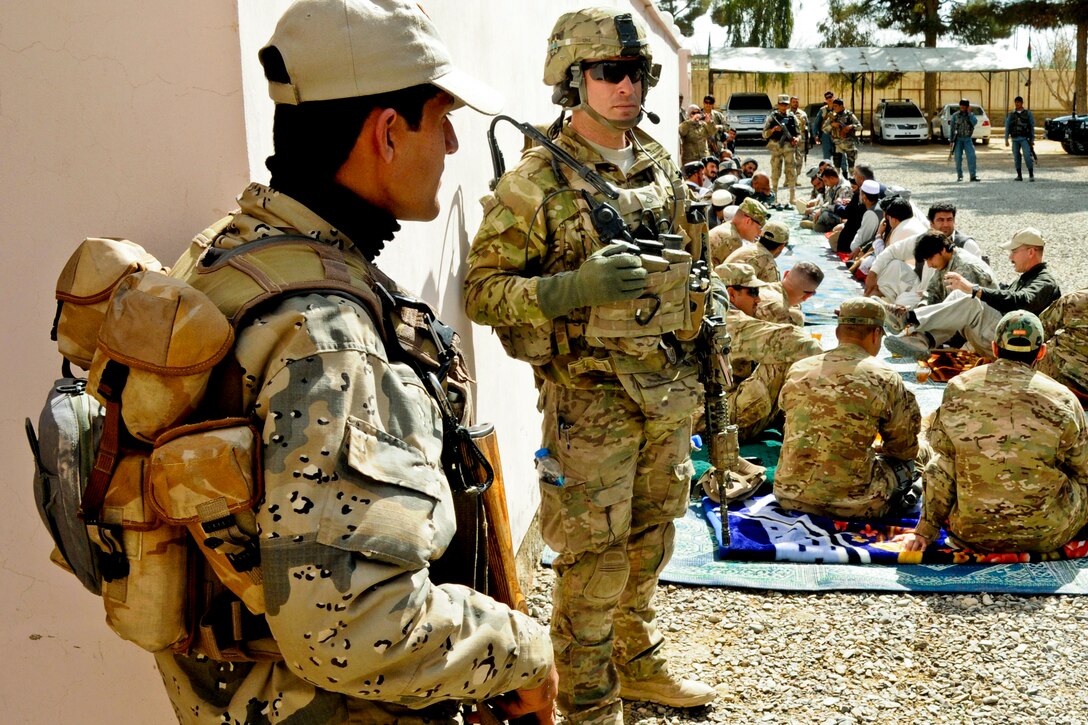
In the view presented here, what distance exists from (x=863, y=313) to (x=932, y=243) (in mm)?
3672

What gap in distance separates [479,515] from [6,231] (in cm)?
92

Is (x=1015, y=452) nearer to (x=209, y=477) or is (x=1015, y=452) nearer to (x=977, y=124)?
(x=209, y=477)

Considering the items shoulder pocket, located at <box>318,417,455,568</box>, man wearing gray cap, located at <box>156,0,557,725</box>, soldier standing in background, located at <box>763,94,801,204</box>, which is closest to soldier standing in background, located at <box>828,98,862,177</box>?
soldier standing in background, located at <box>763,94,801,204</box>

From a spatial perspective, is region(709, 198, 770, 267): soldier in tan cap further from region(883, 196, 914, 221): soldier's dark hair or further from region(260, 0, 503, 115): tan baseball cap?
region(260, 0, 503, 115): tan baseball cap

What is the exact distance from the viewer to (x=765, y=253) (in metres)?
7.46

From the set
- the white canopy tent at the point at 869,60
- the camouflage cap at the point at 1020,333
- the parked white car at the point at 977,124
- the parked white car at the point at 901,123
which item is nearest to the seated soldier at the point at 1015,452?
the camouflage cap at the point at 1020,333

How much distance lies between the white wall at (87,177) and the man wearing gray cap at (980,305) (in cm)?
632

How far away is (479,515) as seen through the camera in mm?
1630

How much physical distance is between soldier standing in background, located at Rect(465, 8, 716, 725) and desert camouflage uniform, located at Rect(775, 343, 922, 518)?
1.84 metres

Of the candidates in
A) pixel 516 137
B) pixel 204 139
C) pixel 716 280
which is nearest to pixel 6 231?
pixel 204 139

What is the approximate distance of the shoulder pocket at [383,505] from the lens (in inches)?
47.2

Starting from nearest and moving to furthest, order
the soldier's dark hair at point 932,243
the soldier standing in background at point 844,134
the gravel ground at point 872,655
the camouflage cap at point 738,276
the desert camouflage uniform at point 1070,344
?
the gravel ground at point 872,655 < the camouflage cap at point 738,276 < the desert camouflage uniform at point 1070,344 < the soldier's dark hair at point 932,243 < the soldier standing in background at point 844,134

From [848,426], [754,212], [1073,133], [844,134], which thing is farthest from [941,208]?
[1073,133]

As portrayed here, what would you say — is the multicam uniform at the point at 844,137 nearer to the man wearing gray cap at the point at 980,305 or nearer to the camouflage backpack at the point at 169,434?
the man wearing gray cap at the point at 980,305
